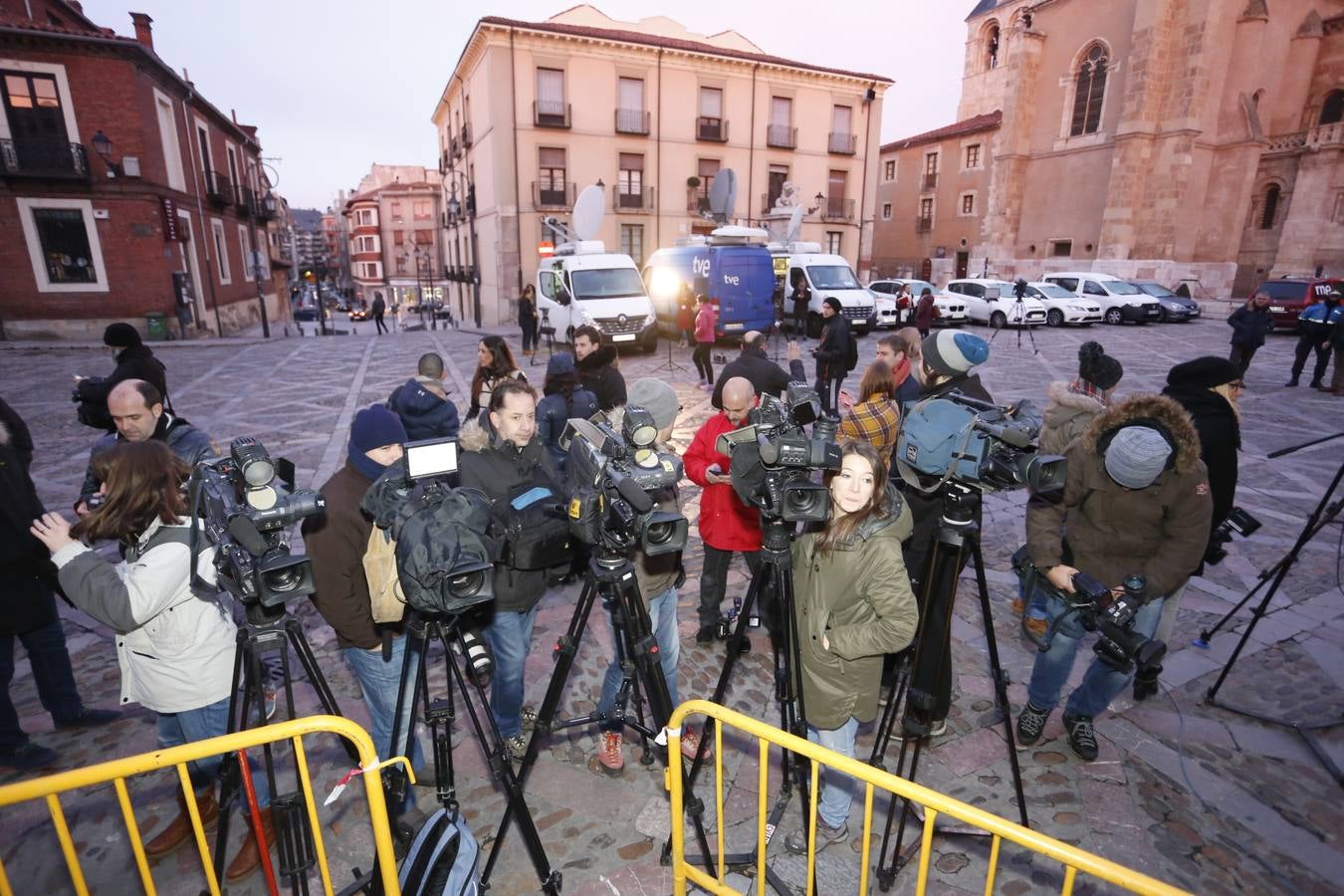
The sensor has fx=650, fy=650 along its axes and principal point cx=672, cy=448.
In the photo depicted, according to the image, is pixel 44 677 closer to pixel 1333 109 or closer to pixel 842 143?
pixel 842 143

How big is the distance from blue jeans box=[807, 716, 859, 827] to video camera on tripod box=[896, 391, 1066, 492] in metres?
1.15

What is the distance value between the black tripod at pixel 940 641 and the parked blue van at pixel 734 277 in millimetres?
13361

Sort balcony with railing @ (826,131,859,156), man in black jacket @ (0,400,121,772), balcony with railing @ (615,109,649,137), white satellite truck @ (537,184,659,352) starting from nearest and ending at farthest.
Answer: man in black jacket @ (0,400,121,772), white satellite truck @ (537,184,659,352), balcony with railing @ (615,109,649,137), balcony with railing @ (826,131,859,156)

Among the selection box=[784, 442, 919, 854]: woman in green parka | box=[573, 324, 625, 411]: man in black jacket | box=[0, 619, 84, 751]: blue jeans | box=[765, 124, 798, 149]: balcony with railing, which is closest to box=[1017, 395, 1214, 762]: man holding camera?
box=[784, 442, 919, 854]: woman in green parka

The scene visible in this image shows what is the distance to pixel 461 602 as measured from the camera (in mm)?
2160

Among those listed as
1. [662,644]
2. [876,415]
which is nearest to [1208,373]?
[876,415]

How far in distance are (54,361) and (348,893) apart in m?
19.6

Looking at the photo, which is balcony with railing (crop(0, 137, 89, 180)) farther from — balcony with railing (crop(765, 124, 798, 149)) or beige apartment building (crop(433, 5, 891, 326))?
balcony with railing (crop(765, 124, 798, 149))

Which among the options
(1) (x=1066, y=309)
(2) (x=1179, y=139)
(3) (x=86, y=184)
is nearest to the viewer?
(3) (x=86, y=184)

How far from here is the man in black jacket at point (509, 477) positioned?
9.29 feet

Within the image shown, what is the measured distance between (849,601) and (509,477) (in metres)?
1.54

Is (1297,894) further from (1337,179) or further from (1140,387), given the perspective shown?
(1337,179)

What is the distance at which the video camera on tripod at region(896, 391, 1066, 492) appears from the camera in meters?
2.39

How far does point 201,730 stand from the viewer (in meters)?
2.73
